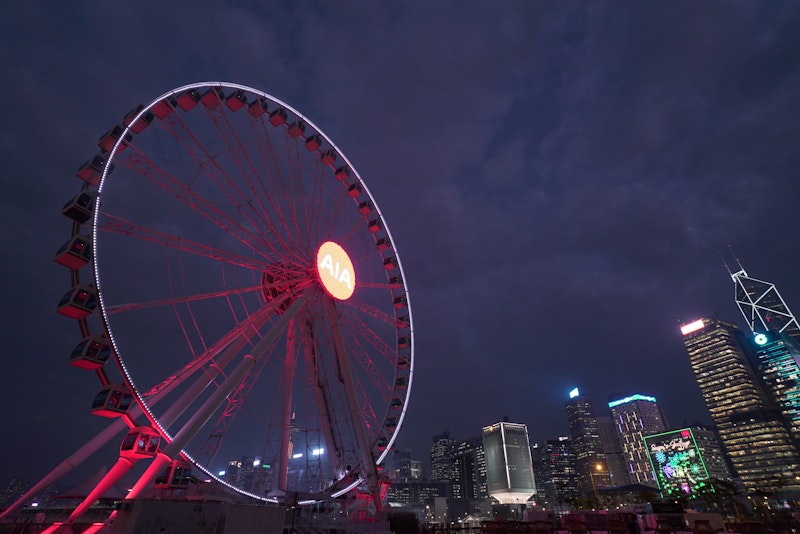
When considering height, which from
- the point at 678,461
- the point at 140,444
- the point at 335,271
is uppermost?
the point at 678,461

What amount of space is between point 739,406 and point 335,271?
632 ft

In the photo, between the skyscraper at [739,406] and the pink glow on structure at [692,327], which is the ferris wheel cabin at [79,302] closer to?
the skyscraper at [739,406]

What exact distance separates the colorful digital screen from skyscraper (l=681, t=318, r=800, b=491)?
1495 centimetres

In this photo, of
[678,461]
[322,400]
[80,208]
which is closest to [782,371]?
[678,461]

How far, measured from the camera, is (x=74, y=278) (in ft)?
60.2

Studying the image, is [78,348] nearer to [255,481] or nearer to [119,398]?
[119,398]

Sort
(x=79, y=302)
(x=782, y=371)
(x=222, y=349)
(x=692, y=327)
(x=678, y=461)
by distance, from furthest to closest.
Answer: (x=692, y=327)
(x=782, y=371)
(x=678, y=461)
(x=222, y=349)
(x=79, y=302)

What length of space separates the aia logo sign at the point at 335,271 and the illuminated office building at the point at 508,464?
455ft

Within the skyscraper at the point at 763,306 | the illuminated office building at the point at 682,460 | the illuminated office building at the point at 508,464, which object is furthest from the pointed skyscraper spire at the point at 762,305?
the illuminated office building at the point at 508,464

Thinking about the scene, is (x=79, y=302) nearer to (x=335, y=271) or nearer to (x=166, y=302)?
(x=166, y=302)

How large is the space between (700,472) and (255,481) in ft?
543

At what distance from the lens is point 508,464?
150 meters

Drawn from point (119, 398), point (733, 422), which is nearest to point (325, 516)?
point (119, 398)

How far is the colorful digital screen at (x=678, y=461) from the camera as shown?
138 m
